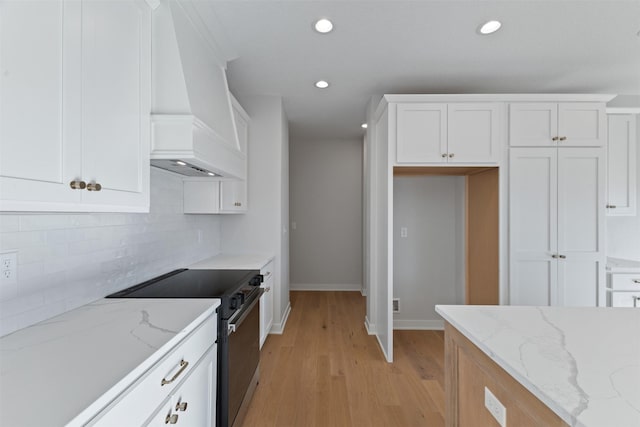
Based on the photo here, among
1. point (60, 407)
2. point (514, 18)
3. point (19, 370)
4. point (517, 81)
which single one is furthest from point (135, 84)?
point (517, 81)

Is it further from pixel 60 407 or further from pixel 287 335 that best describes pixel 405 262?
pixel 60 407

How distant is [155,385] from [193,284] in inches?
36.7

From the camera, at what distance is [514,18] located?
1.94 m

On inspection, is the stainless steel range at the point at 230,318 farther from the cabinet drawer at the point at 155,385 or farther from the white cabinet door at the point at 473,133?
the white cabinet door at the point at 473,133

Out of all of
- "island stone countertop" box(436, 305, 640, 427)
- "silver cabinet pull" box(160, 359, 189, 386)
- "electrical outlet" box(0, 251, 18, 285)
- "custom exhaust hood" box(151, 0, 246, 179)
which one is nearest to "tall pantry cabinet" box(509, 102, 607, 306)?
"island stone countertop" box(436, 305, 640, 427)

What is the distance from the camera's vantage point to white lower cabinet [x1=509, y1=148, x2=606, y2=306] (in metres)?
2.57

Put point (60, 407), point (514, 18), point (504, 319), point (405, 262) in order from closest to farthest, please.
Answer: point (60, 407), point (504, 319), point (514, 18), point (405, 262)

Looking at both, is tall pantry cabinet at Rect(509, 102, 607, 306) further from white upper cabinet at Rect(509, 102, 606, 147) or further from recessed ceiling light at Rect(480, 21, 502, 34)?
recessed ceiling light at Rect(480, 21, 502, 34)

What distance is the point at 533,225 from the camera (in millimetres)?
2582

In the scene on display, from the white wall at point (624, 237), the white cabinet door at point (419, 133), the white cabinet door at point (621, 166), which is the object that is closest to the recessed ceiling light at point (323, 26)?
the white cabinet door at point (419, 133)

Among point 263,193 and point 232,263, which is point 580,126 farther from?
point 232,263

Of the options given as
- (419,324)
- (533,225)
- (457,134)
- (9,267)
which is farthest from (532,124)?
(9,267)

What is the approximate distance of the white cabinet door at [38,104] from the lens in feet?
2.57

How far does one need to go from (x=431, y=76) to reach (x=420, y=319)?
2.61 metres
